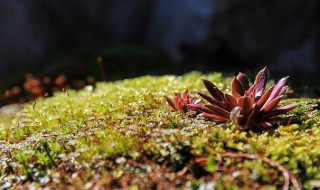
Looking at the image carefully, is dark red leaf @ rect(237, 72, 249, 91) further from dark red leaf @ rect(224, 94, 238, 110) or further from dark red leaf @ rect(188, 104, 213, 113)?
dark red leaf @ rect(188, 104, 213, 113)

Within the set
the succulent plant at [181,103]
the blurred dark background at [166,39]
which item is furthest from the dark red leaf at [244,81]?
the blurred dark background at [166,39]

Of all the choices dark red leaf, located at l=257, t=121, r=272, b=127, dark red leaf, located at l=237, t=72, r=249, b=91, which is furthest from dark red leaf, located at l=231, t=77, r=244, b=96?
dark red leaf, located at l=257, t=121, r=272, b=127

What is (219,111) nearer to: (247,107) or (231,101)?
(231,101)

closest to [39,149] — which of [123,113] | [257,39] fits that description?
[123,113]

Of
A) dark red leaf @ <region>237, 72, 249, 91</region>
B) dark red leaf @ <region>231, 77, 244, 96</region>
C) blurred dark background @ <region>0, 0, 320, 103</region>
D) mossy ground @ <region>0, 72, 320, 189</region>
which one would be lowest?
mossy ground @ <region>0, 72, 320, 189</region>

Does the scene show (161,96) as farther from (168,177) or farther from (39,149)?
(168,177)
